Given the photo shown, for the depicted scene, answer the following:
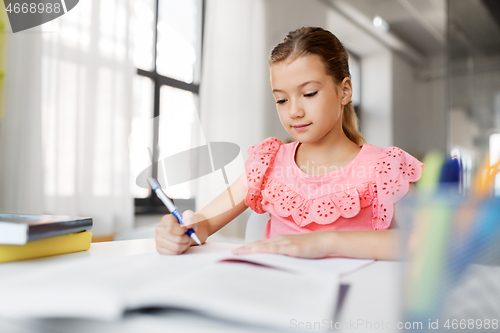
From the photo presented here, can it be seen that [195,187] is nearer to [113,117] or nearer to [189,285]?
[113,117]

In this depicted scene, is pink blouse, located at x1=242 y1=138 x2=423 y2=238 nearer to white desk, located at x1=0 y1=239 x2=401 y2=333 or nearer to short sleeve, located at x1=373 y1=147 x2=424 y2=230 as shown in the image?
short sleeve, located at x1=373 y1=147 x2=424 y2=230

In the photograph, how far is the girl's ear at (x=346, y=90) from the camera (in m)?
0.64

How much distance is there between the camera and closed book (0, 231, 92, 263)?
33 centimetres

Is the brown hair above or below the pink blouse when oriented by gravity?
above

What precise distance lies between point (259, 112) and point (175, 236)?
1267mm

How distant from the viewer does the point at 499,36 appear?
4.73 ft

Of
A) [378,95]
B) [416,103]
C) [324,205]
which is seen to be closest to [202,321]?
[324,205]

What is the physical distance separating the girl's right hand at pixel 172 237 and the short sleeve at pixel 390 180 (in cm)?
32

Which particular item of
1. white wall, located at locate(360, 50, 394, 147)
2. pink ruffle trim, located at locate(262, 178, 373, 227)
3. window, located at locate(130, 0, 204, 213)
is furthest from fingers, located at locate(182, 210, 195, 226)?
white wall, located at locate(360, 50, 394, 147)

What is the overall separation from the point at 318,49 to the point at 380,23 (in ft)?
6.57

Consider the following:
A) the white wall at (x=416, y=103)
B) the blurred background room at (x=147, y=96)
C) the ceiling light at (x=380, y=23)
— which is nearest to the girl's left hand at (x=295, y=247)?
the blurred background room at (x=147, y=96)

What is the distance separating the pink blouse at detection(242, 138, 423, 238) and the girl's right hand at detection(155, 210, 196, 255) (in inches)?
9.6

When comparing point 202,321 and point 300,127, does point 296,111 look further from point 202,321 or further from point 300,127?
point 202,321

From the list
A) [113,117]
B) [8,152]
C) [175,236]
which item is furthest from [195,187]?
[175,236]
